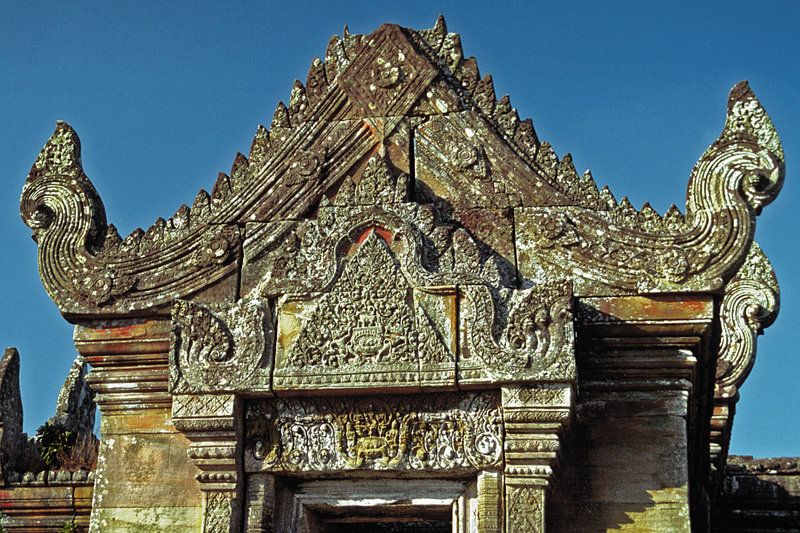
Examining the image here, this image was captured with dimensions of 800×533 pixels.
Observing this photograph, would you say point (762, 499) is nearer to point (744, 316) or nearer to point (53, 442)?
point (744, 316)

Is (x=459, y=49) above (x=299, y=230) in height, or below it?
above

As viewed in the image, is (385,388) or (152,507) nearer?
(385,388)

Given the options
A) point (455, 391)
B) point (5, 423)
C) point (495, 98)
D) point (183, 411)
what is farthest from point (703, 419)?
point (5, 423)

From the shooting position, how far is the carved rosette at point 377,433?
8.90 meters

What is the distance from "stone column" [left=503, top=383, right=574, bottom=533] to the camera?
8.60m

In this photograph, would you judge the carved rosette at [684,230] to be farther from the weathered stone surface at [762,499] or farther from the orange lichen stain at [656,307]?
the weathered stone surface at [762,499]

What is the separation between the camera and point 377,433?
907 cm

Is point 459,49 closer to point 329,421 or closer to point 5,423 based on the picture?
point 329,421

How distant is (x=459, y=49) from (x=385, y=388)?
3061 mm

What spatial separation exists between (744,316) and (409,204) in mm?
5275

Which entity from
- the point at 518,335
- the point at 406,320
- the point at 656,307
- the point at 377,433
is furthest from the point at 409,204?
the point at 656,307

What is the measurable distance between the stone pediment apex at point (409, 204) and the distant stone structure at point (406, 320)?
18 millimetres

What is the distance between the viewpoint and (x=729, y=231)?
9.09 m

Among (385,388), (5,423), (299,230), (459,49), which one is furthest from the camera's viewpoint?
(5,423)
